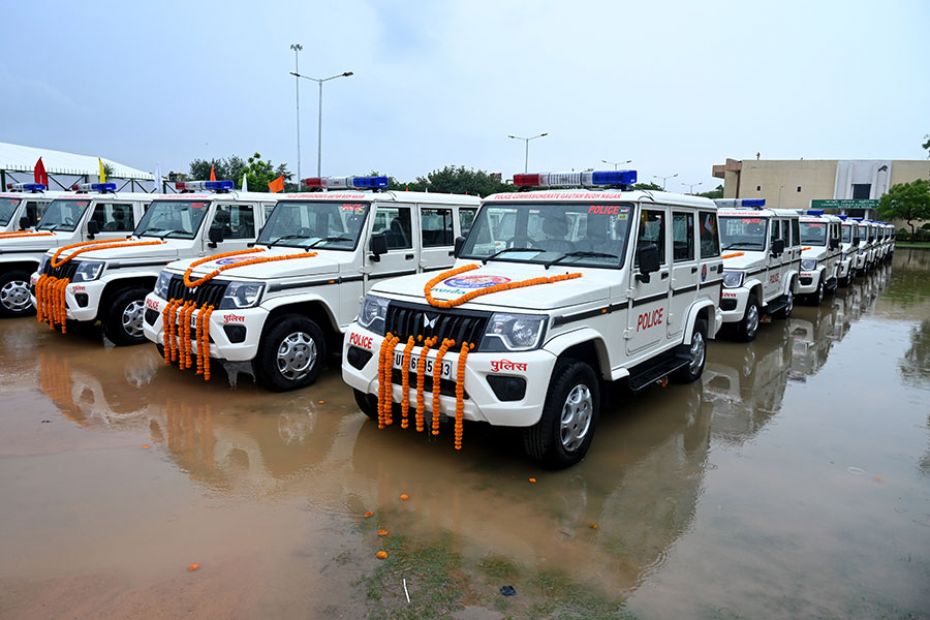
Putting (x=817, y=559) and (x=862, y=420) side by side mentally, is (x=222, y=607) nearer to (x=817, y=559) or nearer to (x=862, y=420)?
(x=817, y=559)

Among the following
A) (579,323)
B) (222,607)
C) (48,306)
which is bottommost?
(222,607)

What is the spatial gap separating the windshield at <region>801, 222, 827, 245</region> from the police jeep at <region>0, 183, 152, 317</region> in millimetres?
13528

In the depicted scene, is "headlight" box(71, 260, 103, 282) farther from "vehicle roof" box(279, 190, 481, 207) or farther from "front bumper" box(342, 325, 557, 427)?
"front bumper" box(342, 325, 557, 427)

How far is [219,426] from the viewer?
5594mm

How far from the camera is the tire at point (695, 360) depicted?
7047 millimetres

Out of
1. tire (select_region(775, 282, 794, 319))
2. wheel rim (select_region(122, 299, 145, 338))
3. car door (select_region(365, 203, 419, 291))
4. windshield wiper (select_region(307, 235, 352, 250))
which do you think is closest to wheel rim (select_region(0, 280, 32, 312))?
wheel rim (select_region(122, 299, 145, 338))

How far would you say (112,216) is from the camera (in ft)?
33.9

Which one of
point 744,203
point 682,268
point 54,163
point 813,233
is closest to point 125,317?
point 682,268

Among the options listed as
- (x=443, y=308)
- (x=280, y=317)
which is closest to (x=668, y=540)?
(x=443, y=308)

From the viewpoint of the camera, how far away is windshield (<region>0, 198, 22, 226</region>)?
11.7 meters

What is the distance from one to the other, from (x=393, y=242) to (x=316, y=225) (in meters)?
0.92

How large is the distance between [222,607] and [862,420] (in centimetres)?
593

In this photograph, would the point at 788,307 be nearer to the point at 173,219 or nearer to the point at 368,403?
the point at 368,403

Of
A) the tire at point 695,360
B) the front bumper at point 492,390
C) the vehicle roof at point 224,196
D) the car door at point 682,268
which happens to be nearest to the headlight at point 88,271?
the vehicle roof at point 224,196
